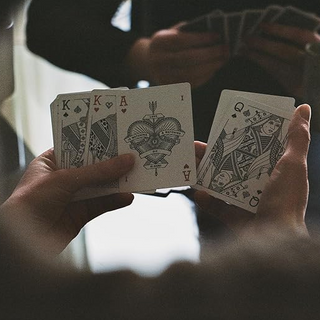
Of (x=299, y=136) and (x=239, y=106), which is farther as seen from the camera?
(x=239, y=106)

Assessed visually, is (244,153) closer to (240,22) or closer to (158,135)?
(158,135)

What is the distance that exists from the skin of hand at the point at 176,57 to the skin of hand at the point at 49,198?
2.54ft

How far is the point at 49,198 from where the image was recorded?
124 centimetres

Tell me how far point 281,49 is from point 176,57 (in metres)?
0.35

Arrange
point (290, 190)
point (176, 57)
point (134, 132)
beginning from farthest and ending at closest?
1. point (176, 57)
2. point (134, 132)
3. point (290, 190)

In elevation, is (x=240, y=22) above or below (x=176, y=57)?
above

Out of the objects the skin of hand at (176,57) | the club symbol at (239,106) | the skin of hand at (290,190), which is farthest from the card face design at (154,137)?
the skin of hand at (176,57)

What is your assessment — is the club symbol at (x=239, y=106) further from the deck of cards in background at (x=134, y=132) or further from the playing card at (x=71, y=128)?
the playing card at (x=71, y=128)

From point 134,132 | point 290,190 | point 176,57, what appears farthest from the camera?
point 176,57

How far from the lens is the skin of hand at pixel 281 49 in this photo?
207cm

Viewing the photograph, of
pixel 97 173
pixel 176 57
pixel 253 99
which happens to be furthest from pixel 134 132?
pixel 176 57

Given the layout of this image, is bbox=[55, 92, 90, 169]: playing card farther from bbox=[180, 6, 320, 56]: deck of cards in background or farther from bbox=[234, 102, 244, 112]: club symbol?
bbox=[180, 6, 320, 56]: deck of cards in background

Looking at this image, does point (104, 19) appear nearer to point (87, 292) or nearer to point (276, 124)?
point (276, 124)

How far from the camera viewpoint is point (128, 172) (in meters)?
1.34
